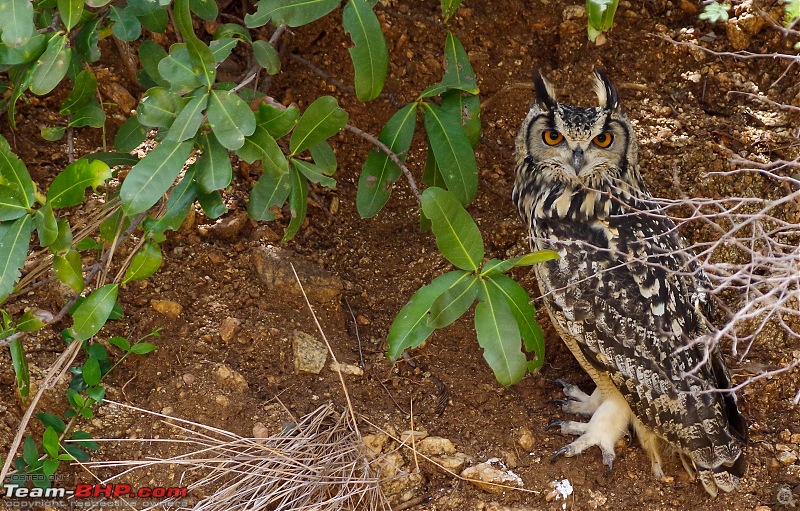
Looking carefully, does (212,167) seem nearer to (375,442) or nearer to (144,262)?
(144,262)

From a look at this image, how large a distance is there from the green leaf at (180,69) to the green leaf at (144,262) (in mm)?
582

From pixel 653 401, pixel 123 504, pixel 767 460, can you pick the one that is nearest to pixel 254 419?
pixel 123 504

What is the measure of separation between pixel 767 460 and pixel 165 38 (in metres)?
3.29

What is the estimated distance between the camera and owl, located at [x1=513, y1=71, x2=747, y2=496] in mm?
2986

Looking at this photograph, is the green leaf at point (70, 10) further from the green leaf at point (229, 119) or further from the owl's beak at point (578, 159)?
the owl's beak at point (578, 159)

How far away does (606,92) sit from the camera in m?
3.20

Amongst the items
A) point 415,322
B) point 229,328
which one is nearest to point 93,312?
point 229,328

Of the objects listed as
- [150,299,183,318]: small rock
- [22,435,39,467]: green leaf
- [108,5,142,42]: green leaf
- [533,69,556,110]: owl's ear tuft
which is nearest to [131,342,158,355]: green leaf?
[150,299,183,318]: small rock

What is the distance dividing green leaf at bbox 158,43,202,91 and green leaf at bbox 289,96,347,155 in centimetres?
41

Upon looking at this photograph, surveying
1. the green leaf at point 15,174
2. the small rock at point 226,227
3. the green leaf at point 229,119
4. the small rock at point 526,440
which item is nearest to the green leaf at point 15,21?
the green leaf at point 15,174

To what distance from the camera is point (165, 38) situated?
11.7ft

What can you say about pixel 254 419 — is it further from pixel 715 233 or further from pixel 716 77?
pixel 716 77

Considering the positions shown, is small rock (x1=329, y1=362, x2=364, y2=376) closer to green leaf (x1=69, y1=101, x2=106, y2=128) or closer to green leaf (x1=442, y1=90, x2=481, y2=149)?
green leaf (x1=442, y1=90, x2=481, y2=149)

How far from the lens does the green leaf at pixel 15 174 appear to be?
8.14 ft
